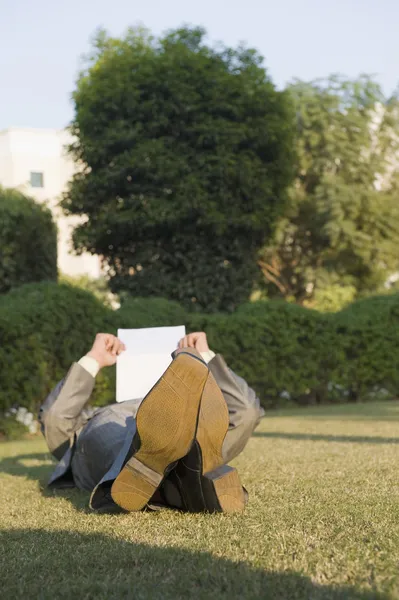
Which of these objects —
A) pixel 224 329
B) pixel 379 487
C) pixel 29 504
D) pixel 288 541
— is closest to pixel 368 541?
pixel 288 541

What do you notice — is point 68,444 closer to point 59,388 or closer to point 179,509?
point 59,388

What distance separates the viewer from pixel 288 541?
3314mm

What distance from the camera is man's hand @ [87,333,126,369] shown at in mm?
5465

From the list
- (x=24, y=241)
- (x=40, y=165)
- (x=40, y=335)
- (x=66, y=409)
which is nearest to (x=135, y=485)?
(x=66, y=409)

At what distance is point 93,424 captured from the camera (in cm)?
500

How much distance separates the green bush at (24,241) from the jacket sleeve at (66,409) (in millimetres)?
12551

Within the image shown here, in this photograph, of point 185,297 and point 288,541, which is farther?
point 185,297

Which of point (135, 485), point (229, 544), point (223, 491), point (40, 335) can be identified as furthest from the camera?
point (40, 335)

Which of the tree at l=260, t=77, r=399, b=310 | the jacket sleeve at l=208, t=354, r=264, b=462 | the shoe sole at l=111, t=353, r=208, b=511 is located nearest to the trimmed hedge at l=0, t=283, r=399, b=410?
the jacket sleeve at l=208, t=354, r=264, b=462

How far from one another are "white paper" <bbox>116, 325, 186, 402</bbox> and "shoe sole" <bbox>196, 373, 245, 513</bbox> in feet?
4.73

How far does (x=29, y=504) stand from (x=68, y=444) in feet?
1.67

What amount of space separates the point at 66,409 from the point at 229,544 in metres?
2.20

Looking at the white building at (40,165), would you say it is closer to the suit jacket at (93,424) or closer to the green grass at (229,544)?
the suit jacket at (93,424)

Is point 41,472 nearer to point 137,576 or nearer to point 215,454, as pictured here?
point 215,454
